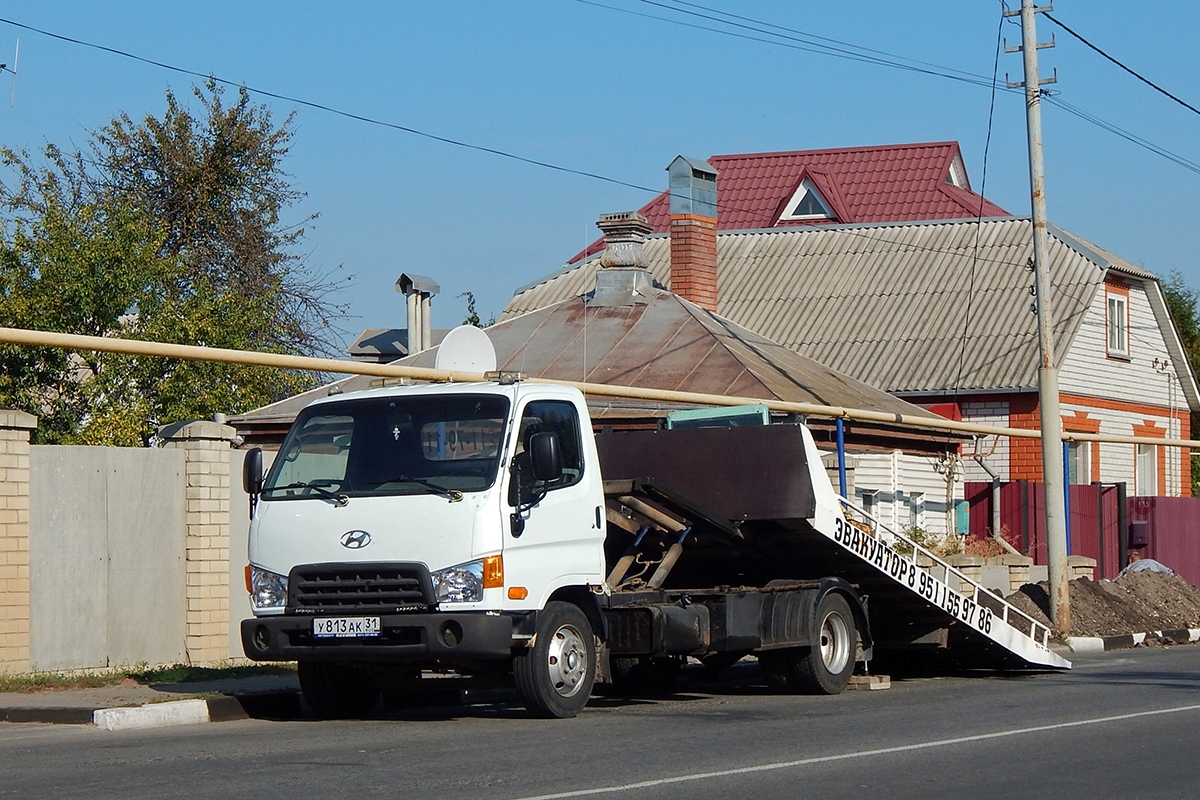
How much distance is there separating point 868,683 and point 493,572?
481 centimetres

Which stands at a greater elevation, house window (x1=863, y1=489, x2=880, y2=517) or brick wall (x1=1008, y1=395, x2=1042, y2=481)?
brick wall (x1=1008, y1=395, x2=1042, y2=481)

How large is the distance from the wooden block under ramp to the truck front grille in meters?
4.97

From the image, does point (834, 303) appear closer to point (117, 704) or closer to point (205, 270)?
point (205, 270)

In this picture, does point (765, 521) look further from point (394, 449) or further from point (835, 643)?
point (394, 449)

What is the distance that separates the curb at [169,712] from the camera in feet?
36.9

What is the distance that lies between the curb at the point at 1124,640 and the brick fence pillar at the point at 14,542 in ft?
41.3

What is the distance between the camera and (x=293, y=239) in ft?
108

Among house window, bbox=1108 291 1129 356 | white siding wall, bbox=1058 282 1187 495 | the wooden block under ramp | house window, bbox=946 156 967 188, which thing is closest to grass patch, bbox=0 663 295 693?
the wooden block under ramp

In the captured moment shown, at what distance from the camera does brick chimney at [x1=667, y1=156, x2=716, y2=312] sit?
30.2 metres

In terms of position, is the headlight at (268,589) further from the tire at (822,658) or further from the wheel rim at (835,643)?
the wheel rim at (835,643)

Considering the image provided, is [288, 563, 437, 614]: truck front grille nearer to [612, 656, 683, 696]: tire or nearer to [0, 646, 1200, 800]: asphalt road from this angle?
[0, 646, 1200, 800]: asphalt road

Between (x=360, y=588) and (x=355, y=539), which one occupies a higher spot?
(x=355, y=539)

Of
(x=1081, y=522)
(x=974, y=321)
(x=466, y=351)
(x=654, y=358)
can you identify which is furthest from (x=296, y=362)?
(x=974, y=321)

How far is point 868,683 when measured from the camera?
1433 centimetres
